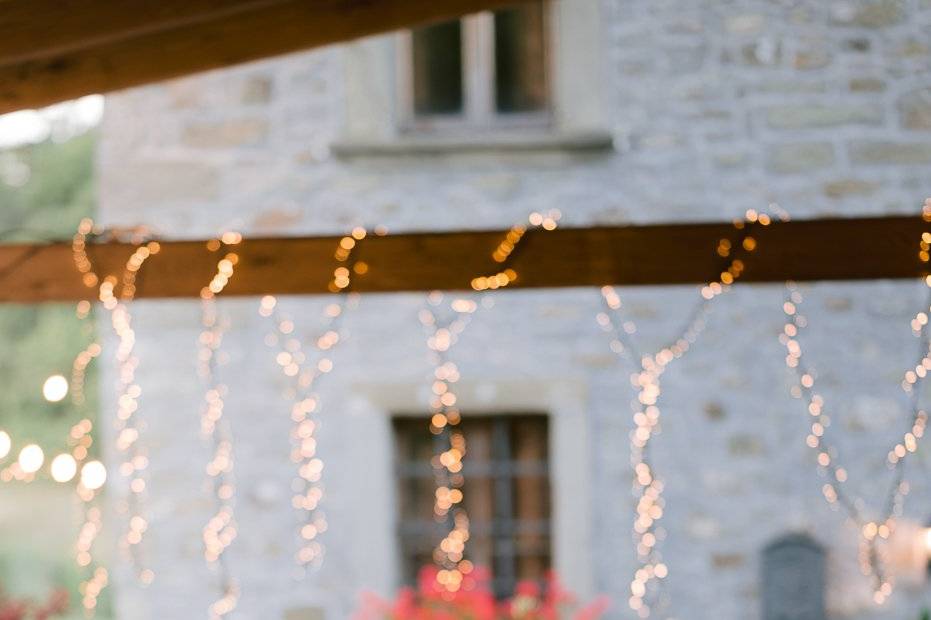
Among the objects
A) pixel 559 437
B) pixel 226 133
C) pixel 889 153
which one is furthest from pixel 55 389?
A: pixel 889 153

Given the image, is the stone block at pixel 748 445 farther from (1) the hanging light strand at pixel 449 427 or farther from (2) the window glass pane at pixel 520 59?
(2) the window glass pane at pixel 520 59

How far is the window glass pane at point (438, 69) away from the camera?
173 inches

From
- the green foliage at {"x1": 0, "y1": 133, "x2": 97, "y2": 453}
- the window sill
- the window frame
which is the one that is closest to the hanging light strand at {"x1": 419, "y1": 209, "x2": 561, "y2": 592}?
the window sill

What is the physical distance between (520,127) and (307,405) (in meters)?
1.41

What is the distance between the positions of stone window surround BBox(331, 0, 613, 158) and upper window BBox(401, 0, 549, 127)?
0.22 ft

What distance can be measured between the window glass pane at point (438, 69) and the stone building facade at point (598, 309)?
15cm

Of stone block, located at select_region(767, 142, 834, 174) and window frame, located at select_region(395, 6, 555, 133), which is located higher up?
window frame, located at select_region(395, 6, 555, 133)

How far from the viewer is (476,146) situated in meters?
Result: 4.23

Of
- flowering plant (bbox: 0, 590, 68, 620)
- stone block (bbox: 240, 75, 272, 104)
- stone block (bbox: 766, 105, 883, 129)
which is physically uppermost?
stone block (bbox: 240, 75, 272, 104)

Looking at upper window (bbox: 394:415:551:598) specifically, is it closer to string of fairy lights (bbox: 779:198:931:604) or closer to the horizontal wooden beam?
string of fairy lights (bbox: 779:198:931:604)

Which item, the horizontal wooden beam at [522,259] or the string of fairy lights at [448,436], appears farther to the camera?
the string of fairy lights at [448,436]

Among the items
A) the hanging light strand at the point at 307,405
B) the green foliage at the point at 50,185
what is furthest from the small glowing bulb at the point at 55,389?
the green foliage at the point at 50,185

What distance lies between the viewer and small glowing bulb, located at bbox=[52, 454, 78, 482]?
3340 millimetres

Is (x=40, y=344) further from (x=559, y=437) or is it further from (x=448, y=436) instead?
(x=559, y=437)
